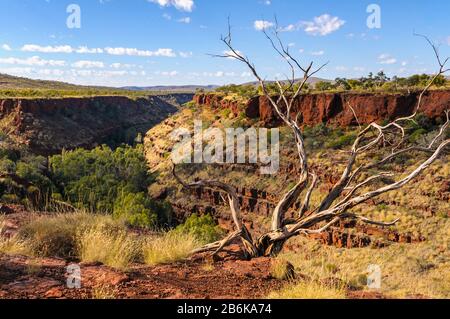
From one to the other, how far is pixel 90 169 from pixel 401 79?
27.1m

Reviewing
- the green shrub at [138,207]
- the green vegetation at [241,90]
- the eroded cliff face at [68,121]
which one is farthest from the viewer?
the eroded cliff face at [68,121]

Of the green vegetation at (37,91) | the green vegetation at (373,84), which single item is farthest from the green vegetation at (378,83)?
the green vegetation at (37,91)

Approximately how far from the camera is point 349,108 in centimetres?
3111

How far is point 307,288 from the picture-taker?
379cm

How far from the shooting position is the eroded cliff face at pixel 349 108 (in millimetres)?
27047

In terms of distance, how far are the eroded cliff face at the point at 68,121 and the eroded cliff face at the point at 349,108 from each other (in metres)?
23.6

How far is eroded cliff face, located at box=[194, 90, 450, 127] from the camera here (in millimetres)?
27047

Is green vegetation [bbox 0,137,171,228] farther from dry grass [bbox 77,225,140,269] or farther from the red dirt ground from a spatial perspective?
the red dirt ground

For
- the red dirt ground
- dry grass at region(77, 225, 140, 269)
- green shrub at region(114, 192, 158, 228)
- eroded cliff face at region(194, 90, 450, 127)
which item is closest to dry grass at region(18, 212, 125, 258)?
dry grass at region(77, 225, 140, 269)

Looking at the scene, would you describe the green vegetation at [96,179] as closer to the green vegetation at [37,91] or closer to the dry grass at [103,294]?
the dry grass at [103,294]

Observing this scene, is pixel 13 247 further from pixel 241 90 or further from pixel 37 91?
pixel 37 91

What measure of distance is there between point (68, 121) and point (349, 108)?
1579 inches
